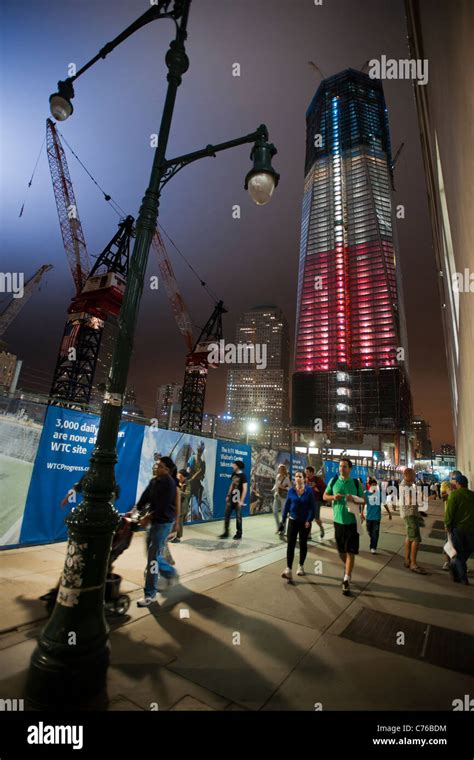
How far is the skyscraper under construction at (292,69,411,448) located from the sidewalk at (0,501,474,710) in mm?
101031

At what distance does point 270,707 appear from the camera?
2.82m

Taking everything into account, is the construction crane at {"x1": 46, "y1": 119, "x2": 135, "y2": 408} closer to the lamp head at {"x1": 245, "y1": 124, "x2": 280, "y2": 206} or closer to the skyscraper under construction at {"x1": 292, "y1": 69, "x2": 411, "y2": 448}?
the lamp head at {"x1": 245, "y1": 124, "x2": 280, "y2": 206}

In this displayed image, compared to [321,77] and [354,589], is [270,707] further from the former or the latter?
[321,77]

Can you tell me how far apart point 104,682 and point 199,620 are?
1.61m

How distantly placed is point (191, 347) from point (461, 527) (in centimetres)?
6828

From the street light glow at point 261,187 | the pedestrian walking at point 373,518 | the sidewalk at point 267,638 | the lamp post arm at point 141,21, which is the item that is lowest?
the sidewalk at point 267,638

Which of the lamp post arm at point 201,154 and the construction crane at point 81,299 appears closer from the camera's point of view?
the lamp post arm at point 201,154

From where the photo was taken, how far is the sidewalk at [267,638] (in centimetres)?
300

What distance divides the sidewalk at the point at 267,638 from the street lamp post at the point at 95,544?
1.19 ft

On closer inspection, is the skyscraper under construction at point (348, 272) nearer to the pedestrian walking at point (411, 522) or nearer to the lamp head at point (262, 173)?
the pedestrian walking at point (411, 522)

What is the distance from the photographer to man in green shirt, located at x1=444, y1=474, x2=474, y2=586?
6.71 meters

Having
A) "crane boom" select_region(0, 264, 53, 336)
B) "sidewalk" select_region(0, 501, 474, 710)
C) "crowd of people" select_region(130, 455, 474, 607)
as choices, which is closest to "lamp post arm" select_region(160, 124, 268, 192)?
→ "crowd of people" select_region(130, 455, 474, 607)

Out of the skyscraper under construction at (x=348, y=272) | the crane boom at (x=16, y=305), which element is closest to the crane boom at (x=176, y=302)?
the crane boom at (x=16, y=305)

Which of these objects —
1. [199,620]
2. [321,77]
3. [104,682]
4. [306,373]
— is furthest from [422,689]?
[321,77]
